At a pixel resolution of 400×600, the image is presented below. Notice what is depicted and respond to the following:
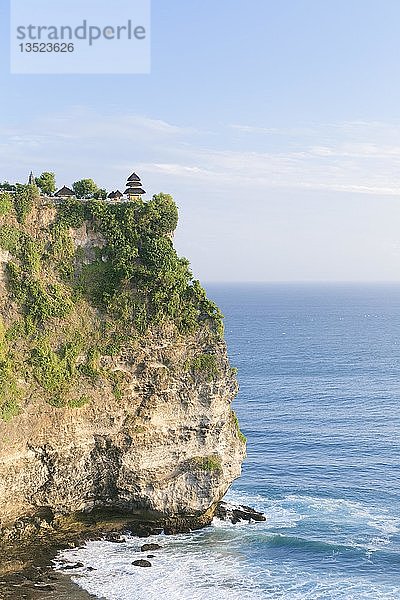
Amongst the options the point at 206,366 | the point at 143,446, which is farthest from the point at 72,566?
the point at 206,366

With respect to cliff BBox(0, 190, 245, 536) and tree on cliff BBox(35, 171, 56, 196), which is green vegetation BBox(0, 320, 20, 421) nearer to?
cliff BBox(0, 190, 245, 536)

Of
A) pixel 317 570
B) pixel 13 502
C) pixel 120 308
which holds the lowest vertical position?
pixel 317 570

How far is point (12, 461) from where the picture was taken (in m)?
32.1

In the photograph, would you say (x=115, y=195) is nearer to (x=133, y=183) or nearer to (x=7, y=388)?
(x=133, y=183)

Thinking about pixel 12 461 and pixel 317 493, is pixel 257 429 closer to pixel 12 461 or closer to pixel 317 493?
pixel 317 493

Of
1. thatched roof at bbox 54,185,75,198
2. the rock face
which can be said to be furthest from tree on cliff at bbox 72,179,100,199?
the rock face

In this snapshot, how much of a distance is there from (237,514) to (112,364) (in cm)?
1154

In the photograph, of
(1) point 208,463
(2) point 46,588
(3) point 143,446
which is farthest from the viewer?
→ (1) point 208,463

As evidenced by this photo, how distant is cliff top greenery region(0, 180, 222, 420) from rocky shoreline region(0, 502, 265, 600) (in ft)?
22.8

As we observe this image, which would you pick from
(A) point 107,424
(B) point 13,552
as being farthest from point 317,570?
(B) point 13,552

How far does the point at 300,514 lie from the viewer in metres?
38.7

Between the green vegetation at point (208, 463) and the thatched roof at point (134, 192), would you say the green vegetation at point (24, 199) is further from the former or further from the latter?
the green vegetation at point (208, 463)

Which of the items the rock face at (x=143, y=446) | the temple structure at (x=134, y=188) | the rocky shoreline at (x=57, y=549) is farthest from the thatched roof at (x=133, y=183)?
the rocky shoreline at (x=57, y=549)

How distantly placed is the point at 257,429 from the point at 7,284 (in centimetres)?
2671
